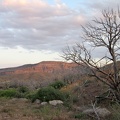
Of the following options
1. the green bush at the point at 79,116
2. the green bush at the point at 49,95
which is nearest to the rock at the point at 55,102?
the green bush at the point at 49,95

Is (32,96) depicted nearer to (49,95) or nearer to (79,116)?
(49,95)

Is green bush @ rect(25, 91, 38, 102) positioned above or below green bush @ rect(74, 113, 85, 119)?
above

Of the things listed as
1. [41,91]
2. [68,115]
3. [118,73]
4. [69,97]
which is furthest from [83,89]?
[68,115]

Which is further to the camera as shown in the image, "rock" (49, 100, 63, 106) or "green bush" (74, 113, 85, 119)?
"rock" (49, 100, 63, 106)

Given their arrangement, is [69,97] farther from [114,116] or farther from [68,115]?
[114,116]

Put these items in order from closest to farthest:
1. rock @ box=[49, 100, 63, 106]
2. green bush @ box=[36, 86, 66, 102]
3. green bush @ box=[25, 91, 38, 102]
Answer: rock @ box=[49, 100, 63, 106] → green bush @ box=[36, 86, 66, 102] → green bush @ box=[25, 91, 38, 102]

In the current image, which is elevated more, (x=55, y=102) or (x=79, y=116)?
(x=55, y=102)

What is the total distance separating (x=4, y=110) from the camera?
14.3 m

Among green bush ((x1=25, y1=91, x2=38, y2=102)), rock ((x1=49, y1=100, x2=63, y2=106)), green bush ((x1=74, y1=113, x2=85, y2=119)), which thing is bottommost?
green bush ((x1=74, y1=113, x2=85, y2=119))

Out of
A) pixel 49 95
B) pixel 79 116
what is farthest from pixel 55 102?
pixel 79 116

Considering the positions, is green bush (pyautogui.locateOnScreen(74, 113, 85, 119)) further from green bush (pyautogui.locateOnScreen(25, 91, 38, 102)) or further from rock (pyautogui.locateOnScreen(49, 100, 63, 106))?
green bush (pyautogui.locateOnScreen(25, 91, 38, 102))

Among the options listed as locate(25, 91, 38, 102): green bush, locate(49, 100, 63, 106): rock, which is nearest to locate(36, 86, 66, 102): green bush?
locate(25, 91, 38, 102): green bush

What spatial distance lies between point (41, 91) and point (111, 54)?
5.75 meters

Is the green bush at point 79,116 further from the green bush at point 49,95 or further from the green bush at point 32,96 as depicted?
the green bush at point 32,96
